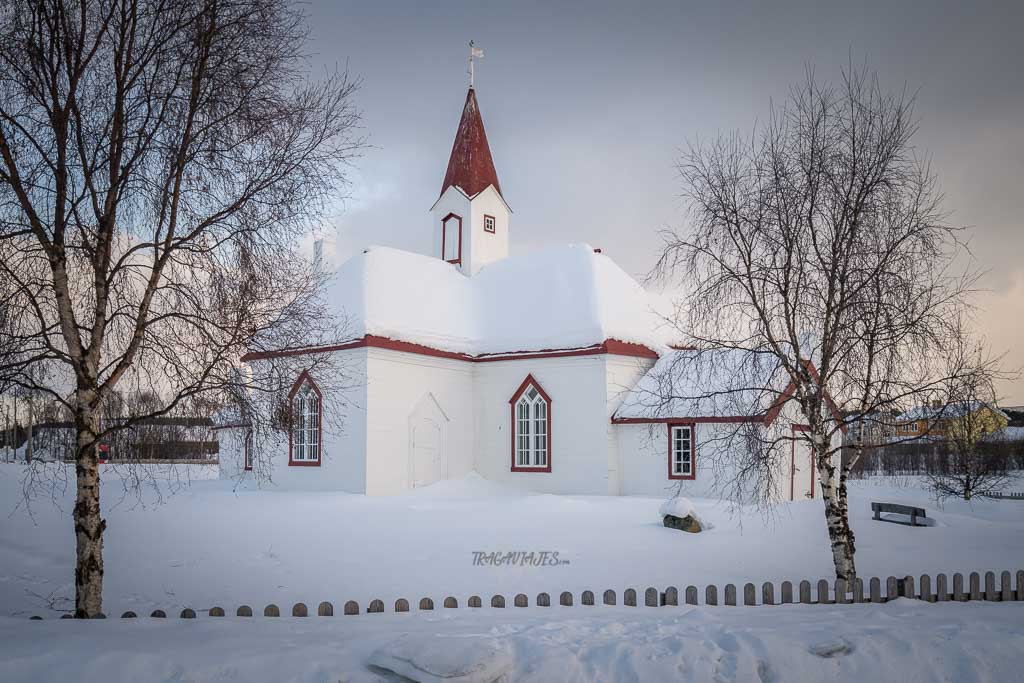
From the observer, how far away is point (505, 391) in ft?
87.9

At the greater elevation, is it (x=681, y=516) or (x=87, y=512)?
(x=87, y=512)

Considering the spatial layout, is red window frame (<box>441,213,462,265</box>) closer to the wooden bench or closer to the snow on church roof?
the snow on church roof

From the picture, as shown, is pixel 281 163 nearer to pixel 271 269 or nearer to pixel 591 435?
pixel 271 269

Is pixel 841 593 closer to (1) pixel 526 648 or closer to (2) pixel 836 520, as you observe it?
(2) pixel 836 520

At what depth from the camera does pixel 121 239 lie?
36.1 feet

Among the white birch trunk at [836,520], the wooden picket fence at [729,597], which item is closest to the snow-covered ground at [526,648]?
the wooden picket fence at [729,597]

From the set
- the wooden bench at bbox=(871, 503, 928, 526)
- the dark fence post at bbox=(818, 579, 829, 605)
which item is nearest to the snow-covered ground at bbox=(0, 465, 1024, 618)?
the wooden bench at bbox=(871, 503, 928, 526)

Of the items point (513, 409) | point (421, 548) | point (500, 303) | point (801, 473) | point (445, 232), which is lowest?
point (421, 548)

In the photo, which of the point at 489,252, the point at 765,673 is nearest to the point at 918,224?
the point at 765,673

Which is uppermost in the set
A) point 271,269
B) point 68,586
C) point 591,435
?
point 271,269

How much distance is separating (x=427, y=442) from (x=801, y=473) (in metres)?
12.0

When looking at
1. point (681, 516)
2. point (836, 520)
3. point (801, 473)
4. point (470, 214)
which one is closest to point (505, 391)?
point (470, 214)

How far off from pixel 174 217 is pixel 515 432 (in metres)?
17.5

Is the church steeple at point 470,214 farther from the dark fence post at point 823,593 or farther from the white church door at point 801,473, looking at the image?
the dark fence post at point 823,593
